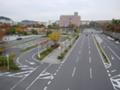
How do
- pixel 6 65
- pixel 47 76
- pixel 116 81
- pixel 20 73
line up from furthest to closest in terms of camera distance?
pixel 6 65
pixel 20 73
pixel 47 76
pixel 116 81

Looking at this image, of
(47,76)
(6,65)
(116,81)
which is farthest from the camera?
(6,65)

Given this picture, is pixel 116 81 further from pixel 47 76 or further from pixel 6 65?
pixel 6 65

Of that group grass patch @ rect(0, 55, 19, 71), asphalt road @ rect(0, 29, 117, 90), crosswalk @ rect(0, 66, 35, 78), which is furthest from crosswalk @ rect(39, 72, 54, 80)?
grass patch @ rect(0, 55, 19, 71)

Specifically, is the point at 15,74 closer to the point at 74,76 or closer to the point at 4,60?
the point at 4,60

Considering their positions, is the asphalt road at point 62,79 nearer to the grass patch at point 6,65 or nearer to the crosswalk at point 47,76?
the crosswalk at point 47,76

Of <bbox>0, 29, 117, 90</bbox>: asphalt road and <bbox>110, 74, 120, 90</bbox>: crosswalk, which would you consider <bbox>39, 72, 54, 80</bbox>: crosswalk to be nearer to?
<bbox>0, 29, 117, 90</bbox>: asphalt road

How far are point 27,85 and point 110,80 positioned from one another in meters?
8.61

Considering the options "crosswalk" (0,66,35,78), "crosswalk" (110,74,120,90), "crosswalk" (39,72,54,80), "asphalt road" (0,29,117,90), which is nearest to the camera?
"asphalt road" (0,29,117,90)

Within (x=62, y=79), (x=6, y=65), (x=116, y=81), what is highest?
(x=6, y=65)

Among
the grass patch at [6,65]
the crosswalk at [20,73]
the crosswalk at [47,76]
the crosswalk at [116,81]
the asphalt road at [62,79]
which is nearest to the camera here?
the asphalt road at [62,79]

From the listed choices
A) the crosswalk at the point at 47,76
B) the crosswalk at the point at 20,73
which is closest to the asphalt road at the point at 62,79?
the crosswalk at the point at 47,76

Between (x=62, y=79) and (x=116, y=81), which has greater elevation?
(x=62, y=79)

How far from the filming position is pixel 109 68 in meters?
29.0

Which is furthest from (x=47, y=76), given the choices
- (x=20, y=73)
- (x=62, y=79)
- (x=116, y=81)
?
(x=116, y=81)
